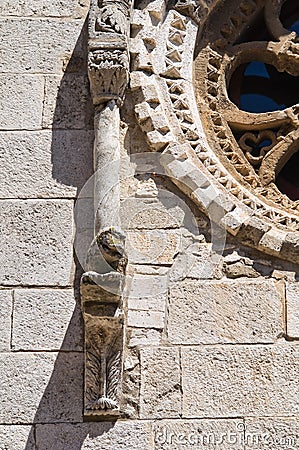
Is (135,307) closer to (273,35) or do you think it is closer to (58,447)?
(58,447)

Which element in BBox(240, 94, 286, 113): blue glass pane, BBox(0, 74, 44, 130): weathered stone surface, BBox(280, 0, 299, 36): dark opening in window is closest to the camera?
BBox(0, 74, 44, 130): weathered stone surface

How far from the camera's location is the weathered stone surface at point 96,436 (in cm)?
583

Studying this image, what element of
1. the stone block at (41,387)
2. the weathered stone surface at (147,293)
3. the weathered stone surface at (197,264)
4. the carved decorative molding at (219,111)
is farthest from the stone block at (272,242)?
the stone block at (41,387)

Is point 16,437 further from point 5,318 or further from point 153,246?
point 153,246

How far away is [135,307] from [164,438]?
25.8 inches

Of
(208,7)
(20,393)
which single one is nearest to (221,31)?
(208,7)

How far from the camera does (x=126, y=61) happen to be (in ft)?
21.1

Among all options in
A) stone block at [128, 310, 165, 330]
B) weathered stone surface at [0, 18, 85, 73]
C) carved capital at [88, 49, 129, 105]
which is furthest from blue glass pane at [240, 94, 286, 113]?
stone block at [128, 310, 165, 330]

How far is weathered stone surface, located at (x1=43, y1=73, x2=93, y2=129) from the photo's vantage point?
6.58m

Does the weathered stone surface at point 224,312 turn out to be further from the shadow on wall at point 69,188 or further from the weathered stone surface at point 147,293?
the shadow on wall at point 69,188

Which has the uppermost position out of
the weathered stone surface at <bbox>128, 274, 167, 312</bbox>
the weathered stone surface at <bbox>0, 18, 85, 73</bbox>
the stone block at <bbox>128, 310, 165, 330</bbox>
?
the weathered stone surface at <bbox>0, 18, 85, 73</bbox>

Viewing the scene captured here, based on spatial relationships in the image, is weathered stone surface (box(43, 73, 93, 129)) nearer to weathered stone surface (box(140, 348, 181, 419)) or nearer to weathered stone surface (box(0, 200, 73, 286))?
A: weathered stone surface (box(0, 200, 73, 286))

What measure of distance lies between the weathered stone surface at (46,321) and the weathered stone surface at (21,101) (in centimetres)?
95

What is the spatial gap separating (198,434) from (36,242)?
1255 millimetres
